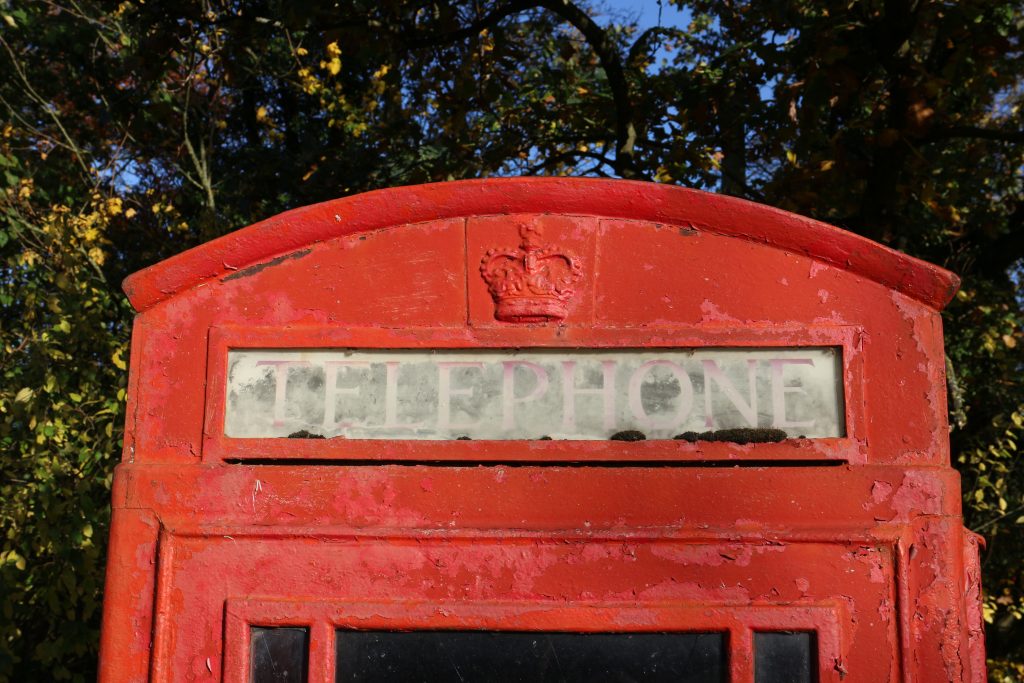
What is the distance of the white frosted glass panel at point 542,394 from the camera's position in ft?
6.61

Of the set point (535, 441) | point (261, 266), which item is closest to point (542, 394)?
point (535, 441)

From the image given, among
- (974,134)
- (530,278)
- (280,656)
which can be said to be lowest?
(280,656)

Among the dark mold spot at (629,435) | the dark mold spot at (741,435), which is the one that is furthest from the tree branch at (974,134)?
the dark mold spot at (629,435)

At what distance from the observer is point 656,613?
1.94m

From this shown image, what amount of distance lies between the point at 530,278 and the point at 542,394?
24cm

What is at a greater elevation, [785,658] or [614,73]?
[614,73]

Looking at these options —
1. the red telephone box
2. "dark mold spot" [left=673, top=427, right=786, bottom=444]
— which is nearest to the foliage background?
the red telephone box

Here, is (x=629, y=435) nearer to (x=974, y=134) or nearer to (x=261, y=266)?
(x=261, y=266)

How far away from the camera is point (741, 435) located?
200cm

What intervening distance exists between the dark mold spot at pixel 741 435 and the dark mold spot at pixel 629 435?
0.23 feet

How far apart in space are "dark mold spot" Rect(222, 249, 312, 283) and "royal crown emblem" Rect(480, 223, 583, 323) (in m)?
0.39

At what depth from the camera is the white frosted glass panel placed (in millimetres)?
2014

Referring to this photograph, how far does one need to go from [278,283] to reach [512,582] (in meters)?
0.78

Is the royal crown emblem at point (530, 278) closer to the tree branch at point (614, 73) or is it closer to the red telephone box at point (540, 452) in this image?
the red telephone box at point (540, 452)
